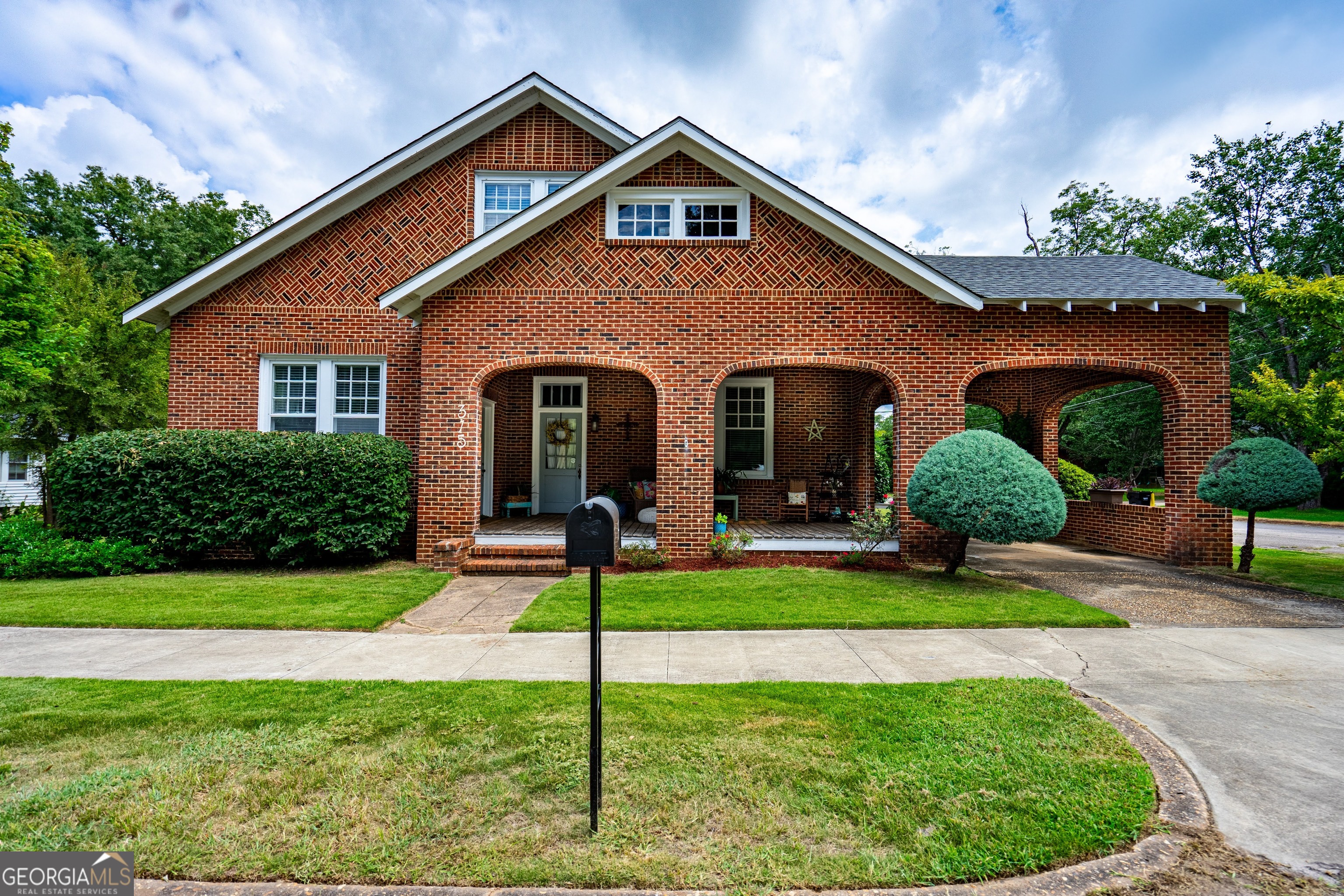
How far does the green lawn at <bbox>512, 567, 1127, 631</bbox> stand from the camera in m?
6.02

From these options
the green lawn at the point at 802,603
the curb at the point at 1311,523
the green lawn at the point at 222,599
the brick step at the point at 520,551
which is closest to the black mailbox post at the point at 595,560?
the green lawn at the point at 802,603

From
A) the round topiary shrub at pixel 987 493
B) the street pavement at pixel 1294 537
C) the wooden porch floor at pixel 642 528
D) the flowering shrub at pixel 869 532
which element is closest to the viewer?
the round topiary shrub at pixel 987 493

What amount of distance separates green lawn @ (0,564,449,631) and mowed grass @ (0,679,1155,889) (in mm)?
2057

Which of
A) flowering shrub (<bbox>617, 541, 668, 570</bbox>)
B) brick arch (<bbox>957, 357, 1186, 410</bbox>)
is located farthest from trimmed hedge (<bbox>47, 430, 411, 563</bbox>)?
brick arch (<bbox>957, 357, 1186, 410</bbox>)

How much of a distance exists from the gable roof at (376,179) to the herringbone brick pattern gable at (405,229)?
0.40ft

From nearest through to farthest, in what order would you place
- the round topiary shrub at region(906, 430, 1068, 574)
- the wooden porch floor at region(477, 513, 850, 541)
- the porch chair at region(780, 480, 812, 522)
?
the round topiary shrub at region(906, 430, 1068, 574), the wooden porch floor at region(477, 513, 850, 541), the porch chair at region(780, 480, 812, 522)

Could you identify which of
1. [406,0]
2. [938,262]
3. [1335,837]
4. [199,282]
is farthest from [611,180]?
[1335,837]

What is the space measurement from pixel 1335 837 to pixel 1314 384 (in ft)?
36.2

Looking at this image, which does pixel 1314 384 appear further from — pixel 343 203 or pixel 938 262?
pixel 343 203

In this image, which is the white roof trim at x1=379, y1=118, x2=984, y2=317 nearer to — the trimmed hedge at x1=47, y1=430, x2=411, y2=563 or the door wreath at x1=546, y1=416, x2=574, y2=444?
the trimmed hedge at x1=47, y1=430, x2=411, y2=563

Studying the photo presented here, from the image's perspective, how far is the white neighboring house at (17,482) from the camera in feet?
61.6

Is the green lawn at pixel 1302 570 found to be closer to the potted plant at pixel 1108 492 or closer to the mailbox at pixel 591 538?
the potted plant at pixel 1108 492

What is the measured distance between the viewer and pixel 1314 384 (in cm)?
960

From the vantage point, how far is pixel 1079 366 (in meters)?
9.27
